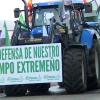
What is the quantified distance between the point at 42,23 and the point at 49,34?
1213 mm

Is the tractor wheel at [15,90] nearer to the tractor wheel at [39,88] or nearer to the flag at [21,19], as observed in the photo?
the tractor wheel at [39,88]

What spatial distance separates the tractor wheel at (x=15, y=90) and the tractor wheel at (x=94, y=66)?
2.45m

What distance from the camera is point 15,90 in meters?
15.5

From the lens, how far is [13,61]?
14.9m

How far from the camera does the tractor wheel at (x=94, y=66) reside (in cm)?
1655

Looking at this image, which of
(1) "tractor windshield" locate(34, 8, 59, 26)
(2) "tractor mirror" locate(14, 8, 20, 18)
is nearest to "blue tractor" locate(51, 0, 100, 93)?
(1) "tractor windshield" locate(34, 8, 59, 26)

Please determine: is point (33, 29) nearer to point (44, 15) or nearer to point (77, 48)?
point (44, 15)

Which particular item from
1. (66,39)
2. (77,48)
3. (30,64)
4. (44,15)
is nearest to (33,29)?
(44,15)

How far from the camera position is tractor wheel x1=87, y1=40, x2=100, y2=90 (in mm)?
16547

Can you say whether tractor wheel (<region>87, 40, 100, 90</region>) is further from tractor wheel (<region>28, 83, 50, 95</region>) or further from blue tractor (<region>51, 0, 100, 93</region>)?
tractor wheel (<region>28, 83, 50, 95</region>)

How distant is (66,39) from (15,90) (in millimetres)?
2254

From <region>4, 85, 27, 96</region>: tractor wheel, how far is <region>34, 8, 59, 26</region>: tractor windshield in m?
2.23

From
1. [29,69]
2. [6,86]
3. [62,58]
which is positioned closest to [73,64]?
[62,58]

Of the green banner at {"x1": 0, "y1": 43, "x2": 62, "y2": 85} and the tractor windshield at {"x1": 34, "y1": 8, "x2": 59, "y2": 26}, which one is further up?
the tractor windshield at {"x1": 34, "y1": 8, "x2": 59, "y2": 26}
